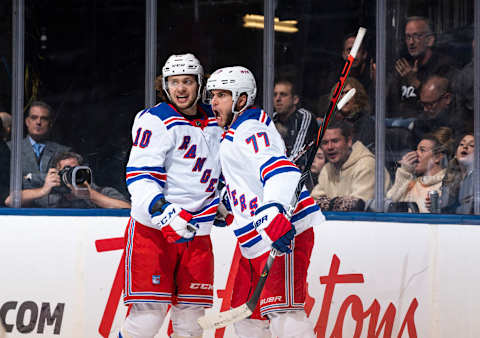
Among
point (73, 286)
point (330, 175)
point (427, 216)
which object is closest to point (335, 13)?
point (330, 175)

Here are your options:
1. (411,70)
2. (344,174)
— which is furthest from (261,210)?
(411,70)

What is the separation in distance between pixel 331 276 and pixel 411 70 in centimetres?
116

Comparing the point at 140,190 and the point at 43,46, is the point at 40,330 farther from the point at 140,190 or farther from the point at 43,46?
the point at 43,46

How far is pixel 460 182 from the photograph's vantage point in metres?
3.84

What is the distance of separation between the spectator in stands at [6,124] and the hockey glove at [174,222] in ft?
5.83

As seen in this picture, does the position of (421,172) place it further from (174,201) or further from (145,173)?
(145,173)

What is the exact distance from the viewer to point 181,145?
2.98m

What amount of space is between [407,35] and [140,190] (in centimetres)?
181

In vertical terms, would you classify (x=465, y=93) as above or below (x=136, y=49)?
below

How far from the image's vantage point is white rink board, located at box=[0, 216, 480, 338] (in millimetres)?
3395

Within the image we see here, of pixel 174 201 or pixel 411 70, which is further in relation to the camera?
pixel 411 70

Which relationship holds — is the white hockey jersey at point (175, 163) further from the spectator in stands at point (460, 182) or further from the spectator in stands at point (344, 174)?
the spectator in stands at point (460, 182)

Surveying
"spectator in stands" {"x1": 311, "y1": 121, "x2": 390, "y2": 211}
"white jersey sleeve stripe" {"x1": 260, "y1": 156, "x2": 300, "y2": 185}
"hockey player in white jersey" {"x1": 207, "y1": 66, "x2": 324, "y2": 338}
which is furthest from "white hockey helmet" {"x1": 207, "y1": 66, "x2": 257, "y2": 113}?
"spectator in stands" {"x1": 311, "y1": 121, "x2": 390, "y2": 211}

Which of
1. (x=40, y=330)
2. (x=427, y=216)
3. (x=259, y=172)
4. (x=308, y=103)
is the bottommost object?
(x=40, y=330)
